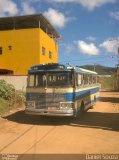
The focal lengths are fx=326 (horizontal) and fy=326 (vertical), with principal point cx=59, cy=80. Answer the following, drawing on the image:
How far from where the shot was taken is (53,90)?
15.4 meters

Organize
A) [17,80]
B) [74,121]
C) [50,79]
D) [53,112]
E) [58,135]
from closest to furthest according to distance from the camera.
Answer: [58,135] < [53,112] < [50,79] < [74,121] < [17,80]

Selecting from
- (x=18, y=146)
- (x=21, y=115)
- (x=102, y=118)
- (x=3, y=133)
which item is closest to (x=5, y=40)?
(x=21, y=115)

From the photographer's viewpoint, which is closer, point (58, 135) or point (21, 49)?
point (58, 135)

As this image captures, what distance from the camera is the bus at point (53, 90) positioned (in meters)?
15.3

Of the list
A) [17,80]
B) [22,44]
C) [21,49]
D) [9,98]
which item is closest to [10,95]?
[9,98]

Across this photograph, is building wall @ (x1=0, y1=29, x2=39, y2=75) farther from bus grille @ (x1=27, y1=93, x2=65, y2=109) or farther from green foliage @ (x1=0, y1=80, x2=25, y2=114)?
bus grille @ (x1=27, y1=93, x2=65, y2=109)

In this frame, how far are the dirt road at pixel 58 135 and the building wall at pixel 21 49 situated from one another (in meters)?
17.1

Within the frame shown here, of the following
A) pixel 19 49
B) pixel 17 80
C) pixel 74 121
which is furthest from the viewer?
pixel 19 49

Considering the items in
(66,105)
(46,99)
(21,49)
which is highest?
(21,49)

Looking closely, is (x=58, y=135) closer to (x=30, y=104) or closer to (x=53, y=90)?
(x=53, y=90)

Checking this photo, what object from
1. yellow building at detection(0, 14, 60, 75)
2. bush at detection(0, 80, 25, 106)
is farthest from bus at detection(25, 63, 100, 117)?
yellow building at detection(0, 14, 60, 75)

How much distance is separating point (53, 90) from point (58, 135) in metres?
3.20

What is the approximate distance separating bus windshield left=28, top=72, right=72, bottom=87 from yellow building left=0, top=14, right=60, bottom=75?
1807 cm

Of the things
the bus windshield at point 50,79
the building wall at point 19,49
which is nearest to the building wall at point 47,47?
the building wall at point 19,49
